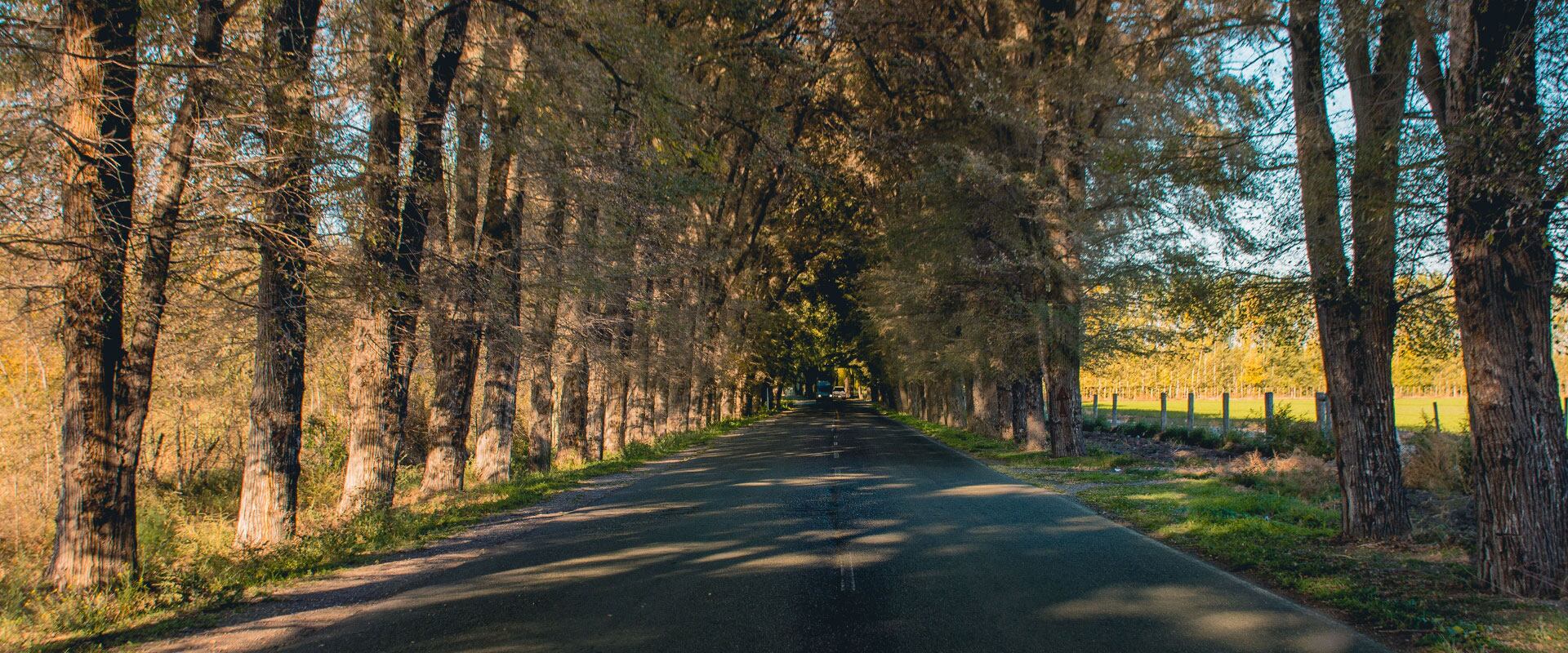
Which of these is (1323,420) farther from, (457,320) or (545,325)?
(457,320)

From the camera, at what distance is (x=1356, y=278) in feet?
26.7

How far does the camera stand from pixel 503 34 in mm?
11305

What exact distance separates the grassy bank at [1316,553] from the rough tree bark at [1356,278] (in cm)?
60

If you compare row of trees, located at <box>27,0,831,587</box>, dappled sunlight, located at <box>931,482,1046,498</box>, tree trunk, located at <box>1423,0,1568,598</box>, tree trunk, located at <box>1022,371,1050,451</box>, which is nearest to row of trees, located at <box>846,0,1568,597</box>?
tree trunk, located at <box>1423,0,1568,598</box>

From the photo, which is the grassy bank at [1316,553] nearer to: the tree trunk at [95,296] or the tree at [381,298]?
the tree at [381,298]

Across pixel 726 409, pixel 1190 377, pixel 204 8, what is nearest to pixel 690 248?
pixel 204 8

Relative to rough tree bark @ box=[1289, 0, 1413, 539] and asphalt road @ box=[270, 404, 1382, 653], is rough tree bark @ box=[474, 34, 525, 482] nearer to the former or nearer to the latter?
asphalt road @ box=[270, 404, 1382, 653]

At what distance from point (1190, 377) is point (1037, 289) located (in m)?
87.0

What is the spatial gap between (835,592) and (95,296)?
20.9 ft

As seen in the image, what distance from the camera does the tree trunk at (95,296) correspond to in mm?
6172

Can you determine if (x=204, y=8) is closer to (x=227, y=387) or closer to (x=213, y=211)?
(x=213, y=211)

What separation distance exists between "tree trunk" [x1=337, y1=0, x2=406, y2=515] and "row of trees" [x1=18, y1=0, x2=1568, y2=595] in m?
0.05

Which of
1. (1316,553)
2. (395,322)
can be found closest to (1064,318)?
(1316,553)

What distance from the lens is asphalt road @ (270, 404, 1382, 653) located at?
17.2 feet
